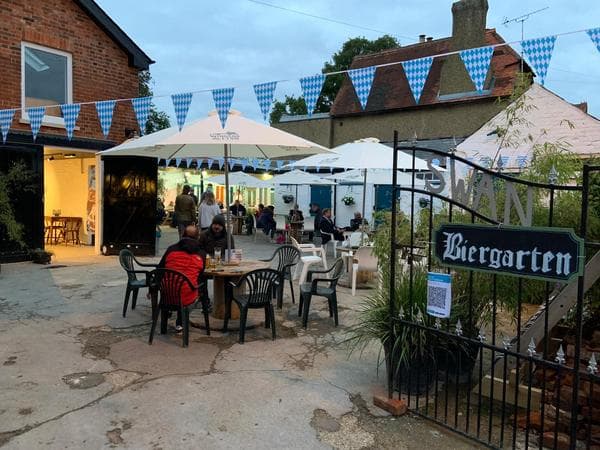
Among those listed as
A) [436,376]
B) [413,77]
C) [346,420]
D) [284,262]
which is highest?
[413,77]

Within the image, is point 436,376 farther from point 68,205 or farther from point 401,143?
point 401,143

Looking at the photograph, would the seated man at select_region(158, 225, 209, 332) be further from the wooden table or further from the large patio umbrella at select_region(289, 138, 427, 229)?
the large patio umbrella at select_region(289, 138, 427, 229)

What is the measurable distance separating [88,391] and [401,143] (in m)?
15.0

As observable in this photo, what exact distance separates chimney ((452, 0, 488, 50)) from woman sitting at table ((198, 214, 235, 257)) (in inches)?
505

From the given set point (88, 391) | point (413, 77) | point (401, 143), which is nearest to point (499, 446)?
point (88, 391)

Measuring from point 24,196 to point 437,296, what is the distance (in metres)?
9.28

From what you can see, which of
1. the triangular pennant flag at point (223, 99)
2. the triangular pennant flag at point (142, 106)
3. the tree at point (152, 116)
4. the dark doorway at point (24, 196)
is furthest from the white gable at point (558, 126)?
the tree at point (152, 116)

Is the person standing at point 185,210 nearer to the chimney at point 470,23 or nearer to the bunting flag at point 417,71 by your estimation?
the bunting flag at point 417,71

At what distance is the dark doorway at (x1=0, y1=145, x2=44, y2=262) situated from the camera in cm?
934

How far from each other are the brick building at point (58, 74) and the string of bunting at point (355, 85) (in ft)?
1.42

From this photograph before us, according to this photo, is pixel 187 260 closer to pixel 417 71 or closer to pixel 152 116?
pixel 417 71

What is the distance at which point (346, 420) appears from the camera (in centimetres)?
333

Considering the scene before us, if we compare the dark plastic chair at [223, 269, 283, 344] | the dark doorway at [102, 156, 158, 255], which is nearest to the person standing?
the dark doorway at [102, 156, 158, 255]

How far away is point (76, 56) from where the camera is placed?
404 inches
